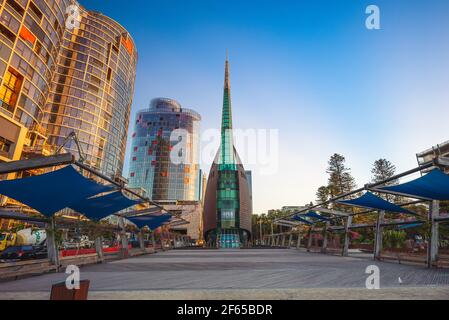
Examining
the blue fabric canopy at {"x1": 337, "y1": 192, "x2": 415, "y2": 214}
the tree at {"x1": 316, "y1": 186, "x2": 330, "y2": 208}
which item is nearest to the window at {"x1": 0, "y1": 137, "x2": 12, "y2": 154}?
the blue fabric canopy at {"x1": 337, "y1": 192, "x2": 415, "y2": 214}

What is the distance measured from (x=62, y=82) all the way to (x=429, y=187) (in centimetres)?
7070

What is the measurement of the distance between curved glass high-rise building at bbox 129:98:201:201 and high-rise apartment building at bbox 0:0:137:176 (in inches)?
2215

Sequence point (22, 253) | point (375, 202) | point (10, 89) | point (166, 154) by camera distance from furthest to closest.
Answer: point (166, 154) → point (10, 89) → point (22, 253) → point (375, 202)

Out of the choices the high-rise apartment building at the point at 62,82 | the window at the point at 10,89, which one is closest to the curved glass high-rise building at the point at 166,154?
the high-rise apartment building at the point at 62,82

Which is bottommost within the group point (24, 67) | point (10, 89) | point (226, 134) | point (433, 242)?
point (433, 242)

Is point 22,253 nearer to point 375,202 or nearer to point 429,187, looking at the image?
point 375,202

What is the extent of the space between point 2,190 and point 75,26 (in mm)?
71673

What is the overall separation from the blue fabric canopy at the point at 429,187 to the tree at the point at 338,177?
130 feet

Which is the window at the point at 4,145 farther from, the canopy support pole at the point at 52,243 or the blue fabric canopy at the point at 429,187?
the blue fabric canopy at the point at 429,187

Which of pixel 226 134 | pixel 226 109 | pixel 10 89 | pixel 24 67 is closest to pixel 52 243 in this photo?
pixel 10 89

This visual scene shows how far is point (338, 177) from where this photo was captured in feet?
164

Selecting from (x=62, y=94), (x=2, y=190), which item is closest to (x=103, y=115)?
(x=62, y=94)

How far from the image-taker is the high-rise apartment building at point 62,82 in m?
32.8

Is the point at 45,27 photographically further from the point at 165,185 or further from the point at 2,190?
the point at 165,185
